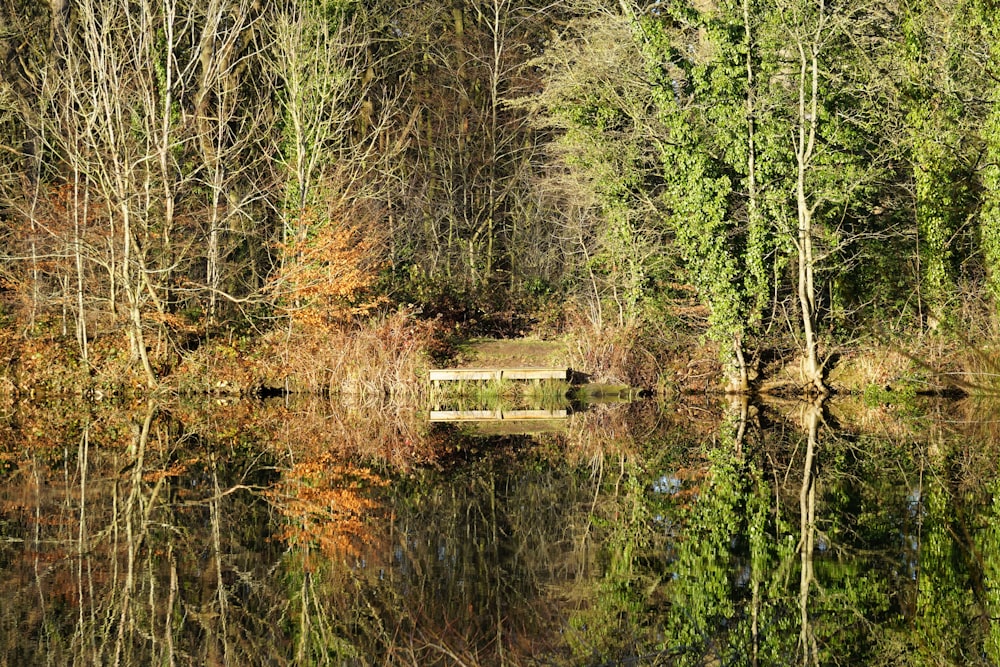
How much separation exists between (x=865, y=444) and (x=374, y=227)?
42.1 ft

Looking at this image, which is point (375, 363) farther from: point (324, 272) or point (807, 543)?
point (807, 543)

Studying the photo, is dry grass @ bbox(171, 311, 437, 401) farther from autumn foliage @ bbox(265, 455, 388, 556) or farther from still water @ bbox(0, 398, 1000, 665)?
autumn foliage @ bbox(265, 455, 388, 556)

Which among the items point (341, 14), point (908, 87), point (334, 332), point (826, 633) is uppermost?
point (341, 14)

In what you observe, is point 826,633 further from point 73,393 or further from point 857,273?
point 73,393

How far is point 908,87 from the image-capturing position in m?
21.3

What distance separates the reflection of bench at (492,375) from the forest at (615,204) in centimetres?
75

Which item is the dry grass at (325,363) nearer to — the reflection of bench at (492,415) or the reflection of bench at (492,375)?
the reflection of bench at (492,375)

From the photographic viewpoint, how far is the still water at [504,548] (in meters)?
6.66

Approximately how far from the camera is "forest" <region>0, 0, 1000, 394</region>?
2086cm

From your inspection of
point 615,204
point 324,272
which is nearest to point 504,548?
point 324,272

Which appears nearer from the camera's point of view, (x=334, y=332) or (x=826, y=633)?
(x=826, y=633)

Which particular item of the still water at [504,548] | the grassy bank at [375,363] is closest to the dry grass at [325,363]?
the grassy bank at [375,363]

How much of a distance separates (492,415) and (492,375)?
7.75ft

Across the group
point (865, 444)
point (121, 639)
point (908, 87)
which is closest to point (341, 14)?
point (908, 87)
